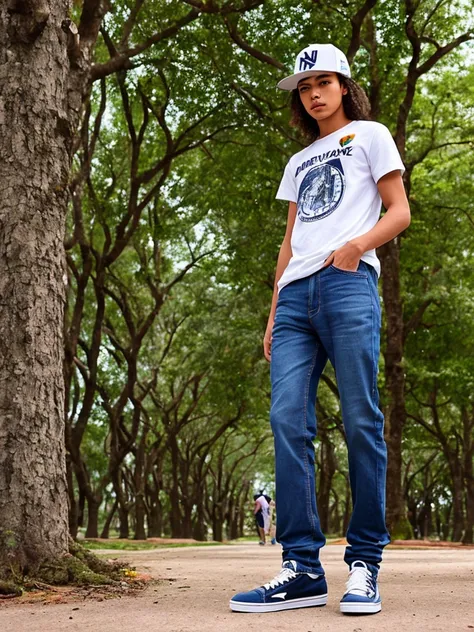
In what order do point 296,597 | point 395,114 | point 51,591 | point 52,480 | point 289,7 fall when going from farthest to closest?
point 395,114
point 289,7
point 52,480
point 51,591
point 296,597

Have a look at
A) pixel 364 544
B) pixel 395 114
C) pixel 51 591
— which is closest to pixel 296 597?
pixel 364 544

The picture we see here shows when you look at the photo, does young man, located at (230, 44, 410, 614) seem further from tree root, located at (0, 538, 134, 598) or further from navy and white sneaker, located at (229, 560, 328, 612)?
tree root, located at (0, 538, 134, 598)

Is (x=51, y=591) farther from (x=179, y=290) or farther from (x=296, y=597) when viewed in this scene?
(x=179, y=290)

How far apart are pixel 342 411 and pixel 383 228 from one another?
2.60 feet

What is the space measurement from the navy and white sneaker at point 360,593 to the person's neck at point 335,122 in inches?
77.0

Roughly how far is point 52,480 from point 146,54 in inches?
400

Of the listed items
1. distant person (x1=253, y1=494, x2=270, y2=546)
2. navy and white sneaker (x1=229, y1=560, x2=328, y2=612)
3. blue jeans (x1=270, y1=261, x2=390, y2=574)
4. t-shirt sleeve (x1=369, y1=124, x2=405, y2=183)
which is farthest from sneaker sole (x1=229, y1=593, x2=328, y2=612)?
distant person (x1=253, y1=494, x2=270, y2=546)

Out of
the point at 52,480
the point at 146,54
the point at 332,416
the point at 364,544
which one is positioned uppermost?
the point at 146,54

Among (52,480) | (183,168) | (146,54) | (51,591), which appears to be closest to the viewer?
(51,591)

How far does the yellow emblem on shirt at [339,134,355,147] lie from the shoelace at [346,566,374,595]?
184 cm

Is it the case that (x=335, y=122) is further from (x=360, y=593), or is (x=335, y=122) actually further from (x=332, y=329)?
(x=360, y=593)

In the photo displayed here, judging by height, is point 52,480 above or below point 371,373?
A: below

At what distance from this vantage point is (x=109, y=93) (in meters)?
18.0

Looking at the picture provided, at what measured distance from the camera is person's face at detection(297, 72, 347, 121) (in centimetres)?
372
